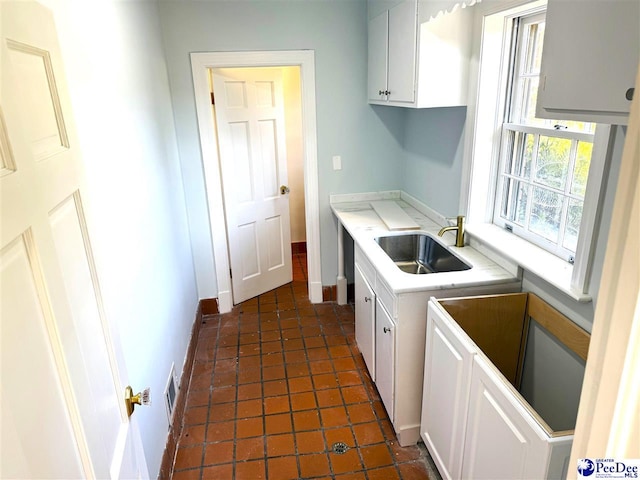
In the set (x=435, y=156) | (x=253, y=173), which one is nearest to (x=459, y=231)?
(x=435, y=156)

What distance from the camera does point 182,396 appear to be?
2561 millimetres

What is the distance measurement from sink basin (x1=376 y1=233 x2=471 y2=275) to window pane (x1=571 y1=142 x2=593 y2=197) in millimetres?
898

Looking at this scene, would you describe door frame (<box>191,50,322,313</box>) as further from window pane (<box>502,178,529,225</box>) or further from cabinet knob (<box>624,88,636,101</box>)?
cabinet knob (<box>624,88,636,101</box>)

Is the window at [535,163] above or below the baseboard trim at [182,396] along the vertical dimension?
above

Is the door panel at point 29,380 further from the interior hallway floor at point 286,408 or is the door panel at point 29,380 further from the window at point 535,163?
the window at point 535,163

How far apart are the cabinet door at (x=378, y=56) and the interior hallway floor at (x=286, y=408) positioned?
1.77 m

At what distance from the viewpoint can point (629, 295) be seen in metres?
0.53

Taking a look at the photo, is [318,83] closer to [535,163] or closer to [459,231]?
[459,231]

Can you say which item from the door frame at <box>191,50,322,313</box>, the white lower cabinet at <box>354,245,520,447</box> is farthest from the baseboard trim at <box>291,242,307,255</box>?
the white lower cabinet at <box>354,245,520,447</box>

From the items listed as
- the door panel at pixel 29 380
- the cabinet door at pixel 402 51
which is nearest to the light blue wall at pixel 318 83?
the cabinet door at pixel 402 51

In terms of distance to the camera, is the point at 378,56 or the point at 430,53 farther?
the point at 378,56

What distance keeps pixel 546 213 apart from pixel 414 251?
91 centimetres

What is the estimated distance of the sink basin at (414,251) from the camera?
2627 millimetres

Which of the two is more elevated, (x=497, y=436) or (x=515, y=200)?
(x=515, y=200)
